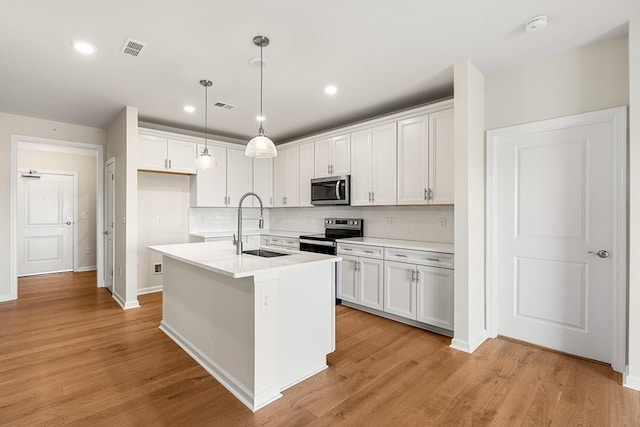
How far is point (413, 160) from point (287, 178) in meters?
2.40

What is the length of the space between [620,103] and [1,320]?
21.2 ft

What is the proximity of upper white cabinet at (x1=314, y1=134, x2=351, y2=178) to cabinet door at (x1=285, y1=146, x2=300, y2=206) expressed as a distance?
0.48m

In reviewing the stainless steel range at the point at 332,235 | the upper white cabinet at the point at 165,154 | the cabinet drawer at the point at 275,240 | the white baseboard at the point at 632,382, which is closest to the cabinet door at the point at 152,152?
the upper white cabinet at the point at 165,154

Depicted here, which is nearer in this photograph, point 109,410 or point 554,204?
point 109,410

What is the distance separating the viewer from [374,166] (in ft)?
13.4

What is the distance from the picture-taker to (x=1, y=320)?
11.9ft

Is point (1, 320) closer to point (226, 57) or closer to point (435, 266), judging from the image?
point (226, 57)

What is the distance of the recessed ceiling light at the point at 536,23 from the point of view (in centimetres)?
219

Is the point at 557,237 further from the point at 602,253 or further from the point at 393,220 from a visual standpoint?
the point at 393,220

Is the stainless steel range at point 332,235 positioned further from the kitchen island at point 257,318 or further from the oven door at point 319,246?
the kitchen island at point 257,318

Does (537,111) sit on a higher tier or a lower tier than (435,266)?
higher

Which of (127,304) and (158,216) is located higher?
(158,216)

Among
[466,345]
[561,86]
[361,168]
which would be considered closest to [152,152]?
[361,168]

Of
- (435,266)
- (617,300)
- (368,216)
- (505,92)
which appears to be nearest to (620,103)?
(505,92)
